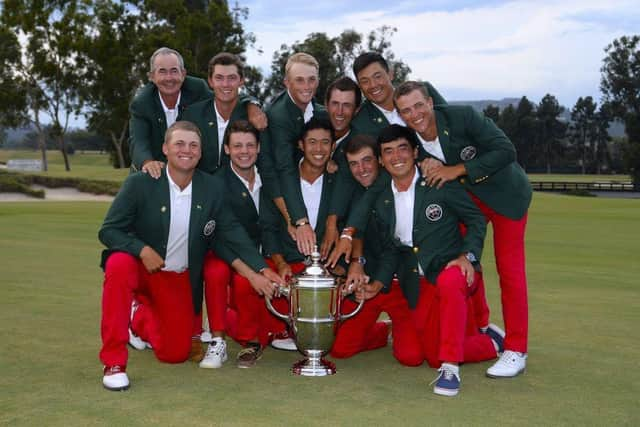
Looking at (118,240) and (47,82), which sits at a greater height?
(47,82)

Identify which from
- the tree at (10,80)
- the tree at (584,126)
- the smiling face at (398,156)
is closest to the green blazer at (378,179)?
the smiling face at (398,156)

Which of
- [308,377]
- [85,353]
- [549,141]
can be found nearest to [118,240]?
[85,353]

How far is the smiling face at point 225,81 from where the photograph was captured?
606cm

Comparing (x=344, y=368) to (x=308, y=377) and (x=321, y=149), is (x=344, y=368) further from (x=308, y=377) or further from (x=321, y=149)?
(x=321, y=149)

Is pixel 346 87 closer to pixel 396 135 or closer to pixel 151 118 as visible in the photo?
pixel 396 135

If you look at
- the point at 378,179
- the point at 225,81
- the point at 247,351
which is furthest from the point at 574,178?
the point at 247,351

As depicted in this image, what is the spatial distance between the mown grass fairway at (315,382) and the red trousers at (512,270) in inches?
13.2

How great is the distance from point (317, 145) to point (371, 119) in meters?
0.52

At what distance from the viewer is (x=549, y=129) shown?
9856cm

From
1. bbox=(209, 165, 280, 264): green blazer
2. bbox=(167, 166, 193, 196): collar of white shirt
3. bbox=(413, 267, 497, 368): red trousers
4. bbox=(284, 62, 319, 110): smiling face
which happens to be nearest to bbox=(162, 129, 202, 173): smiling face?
bbox=(167, 166, 193, 196): collar of white shirt

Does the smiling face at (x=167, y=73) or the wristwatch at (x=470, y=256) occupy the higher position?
the smiling face at (x=167, y=73)

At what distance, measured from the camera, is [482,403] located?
14.0 ft

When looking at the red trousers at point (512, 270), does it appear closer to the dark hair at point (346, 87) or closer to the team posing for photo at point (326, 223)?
the team posing for photo at point (326, 223)

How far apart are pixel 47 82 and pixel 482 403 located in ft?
174
